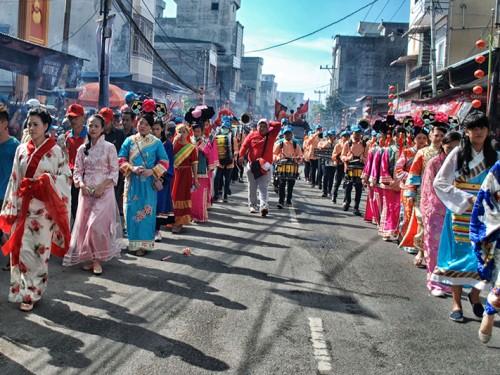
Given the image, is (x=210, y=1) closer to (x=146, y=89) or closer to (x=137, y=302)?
(x=146, y=89)

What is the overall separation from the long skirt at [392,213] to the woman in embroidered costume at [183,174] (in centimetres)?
332

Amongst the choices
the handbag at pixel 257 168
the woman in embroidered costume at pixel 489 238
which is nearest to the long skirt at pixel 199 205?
the handbag at pixel 257 168

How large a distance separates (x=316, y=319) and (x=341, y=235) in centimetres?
488

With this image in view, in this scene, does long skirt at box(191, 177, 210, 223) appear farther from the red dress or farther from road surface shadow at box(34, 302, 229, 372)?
road surface shadow at box(34, 302, 229, 372)

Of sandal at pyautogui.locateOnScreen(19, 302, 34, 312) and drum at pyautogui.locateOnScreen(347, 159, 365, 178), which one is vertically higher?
drum at pyautogui.locateOnScreen(347, 159, 365, 178)

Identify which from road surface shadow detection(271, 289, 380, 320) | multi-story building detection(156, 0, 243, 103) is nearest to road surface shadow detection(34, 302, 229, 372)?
road surface shadow detection(271, 289, 380, 320)

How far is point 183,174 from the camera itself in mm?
9398

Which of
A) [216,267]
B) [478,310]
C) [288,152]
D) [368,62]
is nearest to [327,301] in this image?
[478,310]

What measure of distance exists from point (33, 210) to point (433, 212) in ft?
13.4

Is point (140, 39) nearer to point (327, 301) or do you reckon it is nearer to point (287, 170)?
point (287, 170)

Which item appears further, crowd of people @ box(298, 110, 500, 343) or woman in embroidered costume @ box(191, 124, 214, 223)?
woman in embroidered costume @ box(191, 124, 214, 223)

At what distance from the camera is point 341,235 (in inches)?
381

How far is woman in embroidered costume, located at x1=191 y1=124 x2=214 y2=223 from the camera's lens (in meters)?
10.3

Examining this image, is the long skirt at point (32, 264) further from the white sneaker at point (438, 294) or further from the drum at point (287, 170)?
the drum at point (287, 170)
